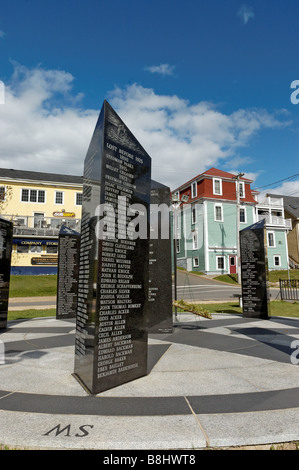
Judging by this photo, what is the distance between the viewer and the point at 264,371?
15.9ft

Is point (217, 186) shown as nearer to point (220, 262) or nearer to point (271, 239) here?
point (220, 262)

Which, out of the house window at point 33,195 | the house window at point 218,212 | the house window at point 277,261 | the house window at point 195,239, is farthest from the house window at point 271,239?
the house window at point 33,195

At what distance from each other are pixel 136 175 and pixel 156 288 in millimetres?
4345

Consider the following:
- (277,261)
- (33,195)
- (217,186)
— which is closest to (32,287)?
(33,195)

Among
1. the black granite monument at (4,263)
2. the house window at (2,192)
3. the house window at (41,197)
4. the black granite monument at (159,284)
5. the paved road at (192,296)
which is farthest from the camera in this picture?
the house window at (41,197)

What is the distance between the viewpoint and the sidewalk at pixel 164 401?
2.70 meters

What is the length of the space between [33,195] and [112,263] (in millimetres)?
38368

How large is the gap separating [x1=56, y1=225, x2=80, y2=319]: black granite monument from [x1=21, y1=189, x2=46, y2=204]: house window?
2979cm

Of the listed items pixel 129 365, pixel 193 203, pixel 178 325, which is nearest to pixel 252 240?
pixel 178 325

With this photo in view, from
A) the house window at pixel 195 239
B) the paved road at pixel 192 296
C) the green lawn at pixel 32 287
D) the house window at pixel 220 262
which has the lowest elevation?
the paved road at pixel 192 296

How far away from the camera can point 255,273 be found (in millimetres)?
11492

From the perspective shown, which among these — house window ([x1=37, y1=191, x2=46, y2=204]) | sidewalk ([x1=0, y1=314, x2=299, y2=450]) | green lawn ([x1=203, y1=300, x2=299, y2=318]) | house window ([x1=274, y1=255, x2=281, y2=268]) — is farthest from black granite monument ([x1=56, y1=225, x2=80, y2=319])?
house window ([x1=274, y1=255, x2=281, y2=268])

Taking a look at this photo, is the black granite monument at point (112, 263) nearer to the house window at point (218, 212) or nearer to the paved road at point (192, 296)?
the paved road at point (192, 296)

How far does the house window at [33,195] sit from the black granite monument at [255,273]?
3311cm
